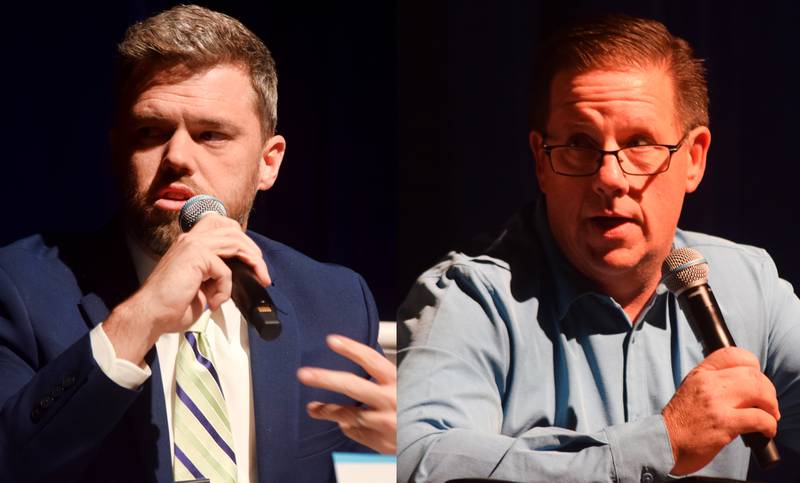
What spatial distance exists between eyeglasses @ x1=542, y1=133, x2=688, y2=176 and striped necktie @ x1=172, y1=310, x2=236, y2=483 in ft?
3.08

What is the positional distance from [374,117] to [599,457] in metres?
1.02

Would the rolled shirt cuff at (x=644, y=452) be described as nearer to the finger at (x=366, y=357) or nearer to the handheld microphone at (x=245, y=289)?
the finger at (x=366, y=357)

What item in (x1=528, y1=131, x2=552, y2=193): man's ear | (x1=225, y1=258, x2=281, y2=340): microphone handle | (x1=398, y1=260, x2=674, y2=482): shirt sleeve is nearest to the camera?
(x1=225, y1=258, x2=281, y2=340): microphone handle

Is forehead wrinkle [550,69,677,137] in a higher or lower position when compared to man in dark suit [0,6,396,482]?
higher

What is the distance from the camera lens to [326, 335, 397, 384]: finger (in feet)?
7.29

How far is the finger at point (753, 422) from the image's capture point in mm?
1942

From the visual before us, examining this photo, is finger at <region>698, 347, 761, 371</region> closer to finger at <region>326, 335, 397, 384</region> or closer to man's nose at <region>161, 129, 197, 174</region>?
finger at <region>326, 335, 397, 384</region>

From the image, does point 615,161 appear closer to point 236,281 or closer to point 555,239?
point 555,239

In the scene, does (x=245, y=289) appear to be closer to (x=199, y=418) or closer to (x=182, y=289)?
(x=182, y=289)

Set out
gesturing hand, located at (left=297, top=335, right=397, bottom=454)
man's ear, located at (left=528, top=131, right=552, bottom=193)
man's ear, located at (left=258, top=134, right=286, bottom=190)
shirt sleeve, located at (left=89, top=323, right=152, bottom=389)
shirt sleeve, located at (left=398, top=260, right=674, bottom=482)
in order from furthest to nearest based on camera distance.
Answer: man's ear, located at (left=258, top=134, right=286, bottom=190) → gesturing hand, located at (left=297, top=335, right=397, bottom=454) → man's ear, located at (left=528, top=131, right=552, bottom=193) → shirt sleeve, located at (left=398, top=260, right=674, bottom=482) → shirt sleeve, located at (left=89, top=323, right=152, bottom=389)

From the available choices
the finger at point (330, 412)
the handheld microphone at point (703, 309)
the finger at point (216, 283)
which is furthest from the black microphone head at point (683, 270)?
the finger at point (216, 283)

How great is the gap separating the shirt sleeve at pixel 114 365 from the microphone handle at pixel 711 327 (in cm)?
116

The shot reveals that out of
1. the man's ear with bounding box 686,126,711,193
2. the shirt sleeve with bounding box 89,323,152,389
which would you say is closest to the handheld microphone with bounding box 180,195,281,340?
the shirt sleeve with bounding box 89,323,152,389

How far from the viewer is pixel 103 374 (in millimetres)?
1878
